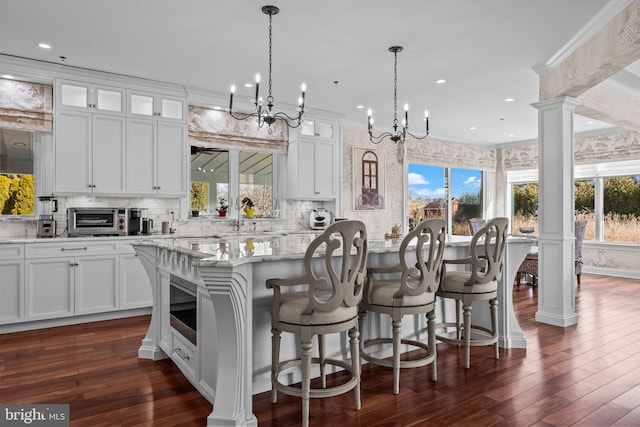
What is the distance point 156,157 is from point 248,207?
60.0 inches

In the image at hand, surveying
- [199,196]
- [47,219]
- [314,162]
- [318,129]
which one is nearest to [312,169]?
[314,162]

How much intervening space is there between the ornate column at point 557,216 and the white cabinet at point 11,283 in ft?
17.1

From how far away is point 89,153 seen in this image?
4.53 metres

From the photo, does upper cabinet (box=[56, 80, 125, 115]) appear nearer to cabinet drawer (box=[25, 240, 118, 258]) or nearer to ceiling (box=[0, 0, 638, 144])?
ceiling (box=[0, 0, 638, 144])

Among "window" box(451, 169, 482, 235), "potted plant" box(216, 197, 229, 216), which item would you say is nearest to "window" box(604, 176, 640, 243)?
"window" box(451, 169, 482, 235)

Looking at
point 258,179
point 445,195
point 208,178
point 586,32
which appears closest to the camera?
point 586,32

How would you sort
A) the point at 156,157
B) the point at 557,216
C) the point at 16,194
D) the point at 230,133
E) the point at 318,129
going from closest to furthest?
1. the point at 557,216
2. the point at 16,194
3. the point at 156,157
4. the point at 230,133
5. the point at 318,129

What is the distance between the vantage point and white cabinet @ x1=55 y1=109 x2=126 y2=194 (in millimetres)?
4395

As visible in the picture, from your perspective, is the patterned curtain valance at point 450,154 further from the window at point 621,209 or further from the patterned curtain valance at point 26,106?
the patterned curtain valance at point 26,106

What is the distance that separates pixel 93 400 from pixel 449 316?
272 centimetres

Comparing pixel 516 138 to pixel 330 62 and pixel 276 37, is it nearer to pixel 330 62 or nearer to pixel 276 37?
pixel 330 62

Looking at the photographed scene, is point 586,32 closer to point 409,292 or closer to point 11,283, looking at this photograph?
point 409,292

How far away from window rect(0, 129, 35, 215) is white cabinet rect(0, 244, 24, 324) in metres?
0.73

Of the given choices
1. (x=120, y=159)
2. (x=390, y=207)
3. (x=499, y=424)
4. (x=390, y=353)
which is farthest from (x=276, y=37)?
(x=390, y=207)
